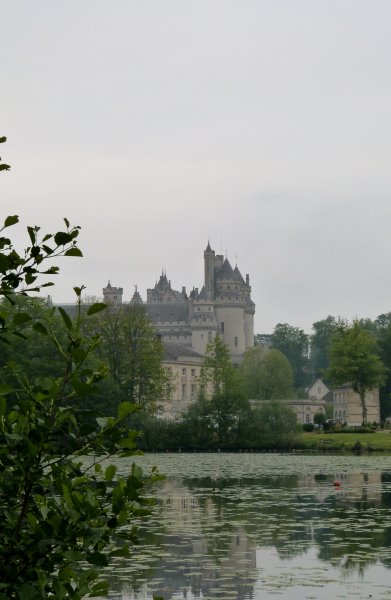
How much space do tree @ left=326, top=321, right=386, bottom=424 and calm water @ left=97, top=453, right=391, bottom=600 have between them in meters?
55.4

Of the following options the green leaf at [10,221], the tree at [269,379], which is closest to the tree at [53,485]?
the green leaf at [10,221]

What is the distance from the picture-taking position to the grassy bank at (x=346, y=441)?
83.8 meters

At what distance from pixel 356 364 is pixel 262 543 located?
7793 cm

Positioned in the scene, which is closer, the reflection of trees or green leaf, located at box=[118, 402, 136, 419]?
green leaf, located at box=[118, 402, 136, 419]

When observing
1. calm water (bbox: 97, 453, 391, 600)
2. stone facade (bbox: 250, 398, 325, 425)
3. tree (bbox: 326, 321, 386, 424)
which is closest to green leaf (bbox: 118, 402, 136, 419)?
calm water (bbox: 97, 453, 391, 600)

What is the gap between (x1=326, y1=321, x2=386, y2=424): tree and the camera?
103 m

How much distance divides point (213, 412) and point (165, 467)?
26.5 m

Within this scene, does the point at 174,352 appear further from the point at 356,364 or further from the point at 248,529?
the point at 248,529

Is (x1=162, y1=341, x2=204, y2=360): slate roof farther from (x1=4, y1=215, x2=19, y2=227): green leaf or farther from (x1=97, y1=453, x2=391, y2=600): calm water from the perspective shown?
(x1=4, y1=215, x2=19, y2=227): green leaf

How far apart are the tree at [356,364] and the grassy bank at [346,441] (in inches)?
398

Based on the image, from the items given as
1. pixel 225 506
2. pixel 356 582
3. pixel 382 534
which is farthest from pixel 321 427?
pixel 356 582

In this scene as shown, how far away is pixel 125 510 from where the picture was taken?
6.56m

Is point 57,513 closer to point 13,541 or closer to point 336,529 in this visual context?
point 13,541

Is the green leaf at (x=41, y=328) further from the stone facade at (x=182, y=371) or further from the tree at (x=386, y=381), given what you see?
the stone facade at (x=182, y=371)
